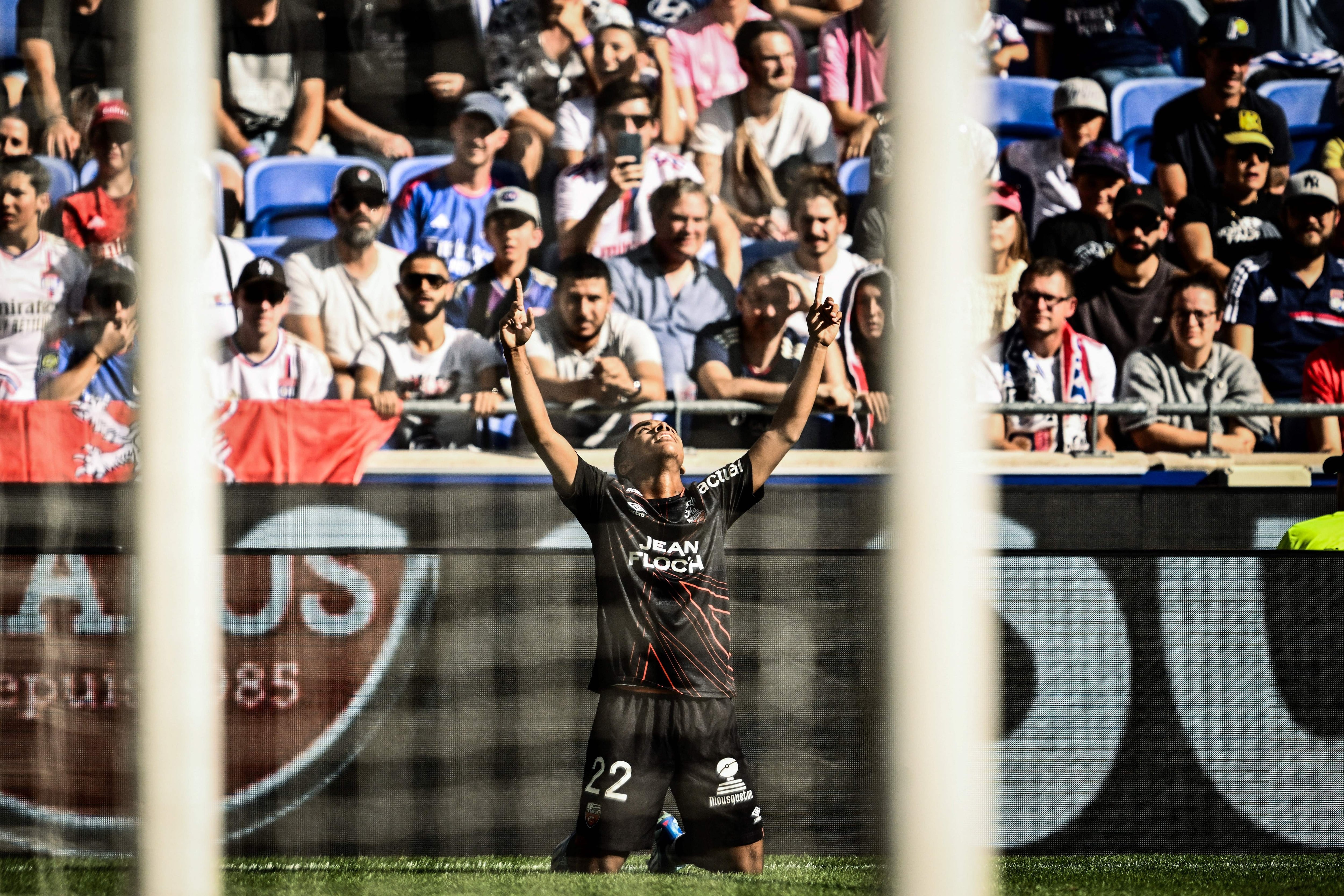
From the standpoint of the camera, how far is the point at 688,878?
215 cm

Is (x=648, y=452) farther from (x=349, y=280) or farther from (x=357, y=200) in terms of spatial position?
(x=357, y=200)

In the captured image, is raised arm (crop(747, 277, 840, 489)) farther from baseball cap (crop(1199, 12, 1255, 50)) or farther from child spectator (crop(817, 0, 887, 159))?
baseball cap (crop(1199, 12, 1255, 50))

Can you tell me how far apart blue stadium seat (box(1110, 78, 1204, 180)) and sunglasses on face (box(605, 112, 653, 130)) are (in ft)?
7.86

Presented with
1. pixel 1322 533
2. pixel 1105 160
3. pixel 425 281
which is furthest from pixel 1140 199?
pixel 425 281

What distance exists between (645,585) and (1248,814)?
1.47 m

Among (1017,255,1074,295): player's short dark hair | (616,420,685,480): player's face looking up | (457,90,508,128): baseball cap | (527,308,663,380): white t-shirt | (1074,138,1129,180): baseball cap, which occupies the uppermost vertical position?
(1074,138,1129,180): baseball cap

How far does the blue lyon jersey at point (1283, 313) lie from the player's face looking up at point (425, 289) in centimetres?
290

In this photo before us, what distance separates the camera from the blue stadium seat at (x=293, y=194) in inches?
106

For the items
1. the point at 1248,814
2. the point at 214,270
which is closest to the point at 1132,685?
the point at 1248,814

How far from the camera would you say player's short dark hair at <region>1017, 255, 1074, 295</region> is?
3.62 metres

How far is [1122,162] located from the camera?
481 centimetres

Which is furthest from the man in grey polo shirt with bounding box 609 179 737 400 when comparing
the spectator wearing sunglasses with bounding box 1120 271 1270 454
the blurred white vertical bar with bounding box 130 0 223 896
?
the blurred white vertical bar with bounding box 130 0 223 896

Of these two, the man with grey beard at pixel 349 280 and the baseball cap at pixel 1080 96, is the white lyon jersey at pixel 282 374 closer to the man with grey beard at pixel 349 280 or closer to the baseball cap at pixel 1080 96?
the man with grey beard at pixel 349 280

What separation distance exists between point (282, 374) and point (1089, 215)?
322cm
